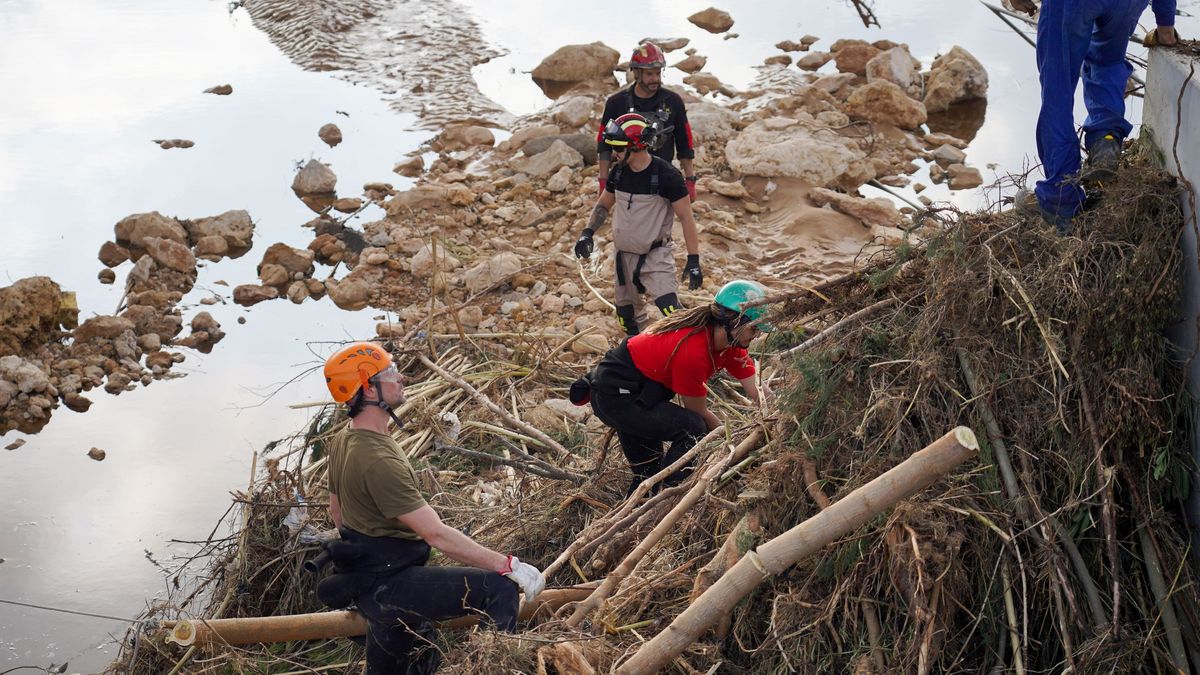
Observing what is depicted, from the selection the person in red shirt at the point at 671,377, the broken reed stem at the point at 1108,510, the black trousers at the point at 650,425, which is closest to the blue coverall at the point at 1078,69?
the broken reed stem at the point at 1108,510

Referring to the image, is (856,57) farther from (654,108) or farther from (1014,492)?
(1014,492)

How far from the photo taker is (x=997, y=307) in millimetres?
4359

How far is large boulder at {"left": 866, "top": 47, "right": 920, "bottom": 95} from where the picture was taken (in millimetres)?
13352

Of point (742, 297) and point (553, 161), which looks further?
point (553, 161)

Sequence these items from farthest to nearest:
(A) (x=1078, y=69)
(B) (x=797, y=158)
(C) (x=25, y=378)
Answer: (B) (x=797, y=158), (C) (x=25, y=378), (A) (x=1078, y=69)

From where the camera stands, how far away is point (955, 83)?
42.9 ft

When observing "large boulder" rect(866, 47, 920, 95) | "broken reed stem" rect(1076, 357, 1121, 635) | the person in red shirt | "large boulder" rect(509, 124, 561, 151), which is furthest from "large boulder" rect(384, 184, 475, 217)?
"broken reed stem" rect(1076, 357, 1121, 635)

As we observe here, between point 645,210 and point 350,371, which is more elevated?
point 350,371

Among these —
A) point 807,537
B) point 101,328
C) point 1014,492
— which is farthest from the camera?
point 101,328

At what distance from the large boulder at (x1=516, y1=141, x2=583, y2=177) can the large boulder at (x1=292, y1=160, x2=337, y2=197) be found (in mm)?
2013

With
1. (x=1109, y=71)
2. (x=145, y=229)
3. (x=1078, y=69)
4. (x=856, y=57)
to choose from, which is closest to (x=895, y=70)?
(x=856, y=57)

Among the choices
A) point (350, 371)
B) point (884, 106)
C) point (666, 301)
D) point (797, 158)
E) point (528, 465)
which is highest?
point (350, 371)

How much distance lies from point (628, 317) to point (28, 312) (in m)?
5.22

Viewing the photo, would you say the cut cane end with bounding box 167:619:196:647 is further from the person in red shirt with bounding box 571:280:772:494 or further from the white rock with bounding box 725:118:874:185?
the white rock with bounding box 725:118:874:185
